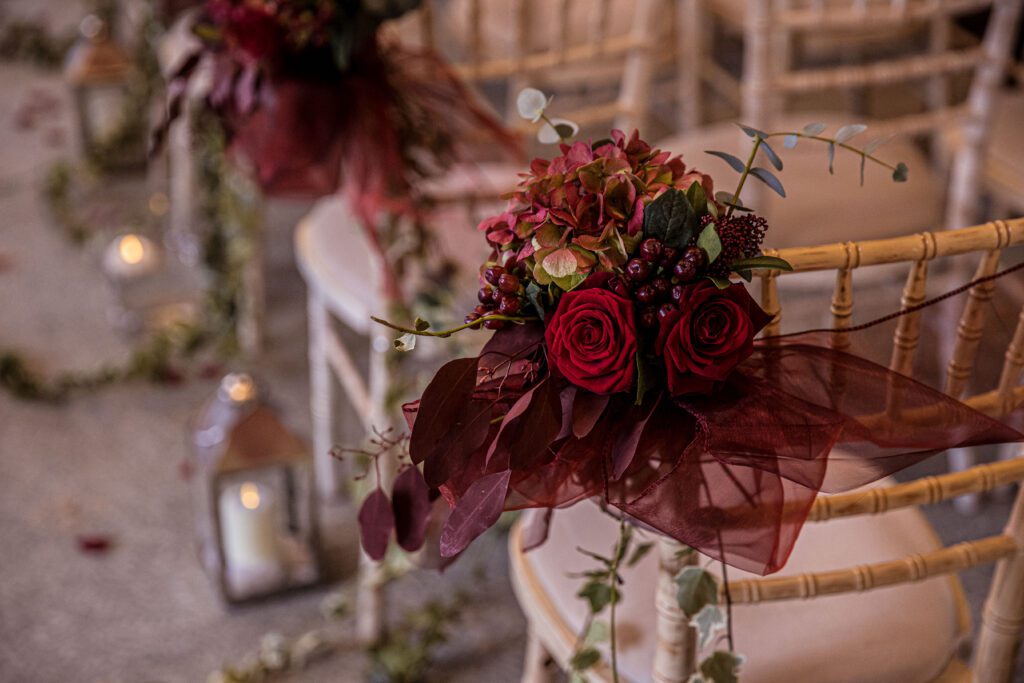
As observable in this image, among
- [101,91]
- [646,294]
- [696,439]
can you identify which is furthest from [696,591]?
[101,91]

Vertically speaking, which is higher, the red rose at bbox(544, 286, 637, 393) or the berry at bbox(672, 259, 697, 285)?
the berry at bbox(672, 259, 697, 285)

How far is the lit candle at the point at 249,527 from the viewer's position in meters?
1.67

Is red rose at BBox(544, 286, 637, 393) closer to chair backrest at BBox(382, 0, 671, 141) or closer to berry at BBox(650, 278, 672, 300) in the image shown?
berry at BBox(650, 278, 672, 300)

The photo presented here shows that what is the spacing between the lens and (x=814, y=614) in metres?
1.13

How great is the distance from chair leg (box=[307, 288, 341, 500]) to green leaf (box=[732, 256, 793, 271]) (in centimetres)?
111

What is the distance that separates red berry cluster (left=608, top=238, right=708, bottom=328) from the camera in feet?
2.52

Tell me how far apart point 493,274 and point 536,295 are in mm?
35

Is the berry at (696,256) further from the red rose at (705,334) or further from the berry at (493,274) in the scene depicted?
the berry at (493,274)

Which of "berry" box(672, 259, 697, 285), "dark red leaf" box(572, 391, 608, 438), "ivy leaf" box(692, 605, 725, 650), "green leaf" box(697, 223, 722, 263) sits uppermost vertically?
"green leaf" box(697, 223, 722, 263)

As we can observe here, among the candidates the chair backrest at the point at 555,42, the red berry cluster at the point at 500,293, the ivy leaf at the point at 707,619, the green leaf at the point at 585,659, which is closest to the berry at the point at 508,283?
the red berry cluster at the point at 500,293

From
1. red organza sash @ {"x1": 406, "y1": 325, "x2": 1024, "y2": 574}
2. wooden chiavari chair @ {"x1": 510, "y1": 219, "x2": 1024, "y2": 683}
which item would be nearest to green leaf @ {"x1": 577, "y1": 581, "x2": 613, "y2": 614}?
wooden chiavari chair @ {"x1": 510, "y1": 219, "x2": 1024, "y2": 683}

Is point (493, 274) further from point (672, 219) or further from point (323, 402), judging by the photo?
point (323, 402)

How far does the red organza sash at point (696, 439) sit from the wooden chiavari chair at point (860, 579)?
2.0 inches

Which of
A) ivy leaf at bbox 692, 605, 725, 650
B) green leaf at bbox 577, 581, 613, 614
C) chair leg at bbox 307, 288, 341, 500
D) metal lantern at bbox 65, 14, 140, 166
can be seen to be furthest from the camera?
metal lantern at bbox 65, 14, 140, 166
